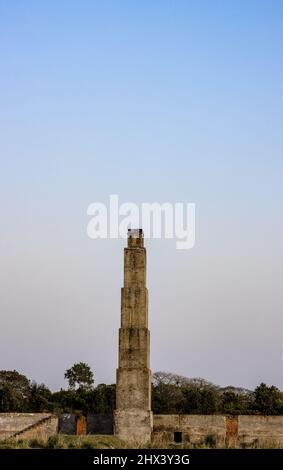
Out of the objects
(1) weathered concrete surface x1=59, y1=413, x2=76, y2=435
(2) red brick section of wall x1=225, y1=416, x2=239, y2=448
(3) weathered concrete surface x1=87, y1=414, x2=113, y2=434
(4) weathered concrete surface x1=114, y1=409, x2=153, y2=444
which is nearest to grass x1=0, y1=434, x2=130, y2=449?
(4) weathered concrete surface x1=114, y1=409, x2=153, y2=444

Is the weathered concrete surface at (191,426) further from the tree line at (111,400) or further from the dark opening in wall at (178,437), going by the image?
the tree line at (111,400)

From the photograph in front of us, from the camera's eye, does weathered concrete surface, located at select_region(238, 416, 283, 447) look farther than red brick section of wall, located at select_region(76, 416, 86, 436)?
No

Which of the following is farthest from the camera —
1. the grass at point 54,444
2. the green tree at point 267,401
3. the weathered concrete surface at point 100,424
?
the green tree at point 267,401

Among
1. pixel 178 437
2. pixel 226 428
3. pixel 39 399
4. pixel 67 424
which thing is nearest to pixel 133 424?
pixel 178 437

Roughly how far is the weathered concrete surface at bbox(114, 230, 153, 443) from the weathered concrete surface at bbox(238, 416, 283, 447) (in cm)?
382

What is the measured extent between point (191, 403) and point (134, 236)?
21.0 meters

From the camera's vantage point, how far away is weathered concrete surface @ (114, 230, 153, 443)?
2938 cm

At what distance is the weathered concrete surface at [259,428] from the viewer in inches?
1141

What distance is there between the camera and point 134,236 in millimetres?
31875

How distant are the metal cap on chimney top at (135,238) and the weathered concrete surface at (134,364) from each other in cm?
107

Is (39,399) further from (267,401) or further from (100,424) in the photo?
(100,424)

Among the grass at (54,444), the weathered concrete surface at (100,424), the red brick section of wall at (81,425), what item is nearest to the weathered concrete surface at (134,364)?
the weathered concrete surface at (100,424)

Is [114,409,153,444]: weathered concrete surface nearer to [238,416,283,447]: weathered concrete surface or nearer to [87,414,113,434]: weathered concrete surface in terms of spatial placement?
[87,414,113,434]: weathered concrete surface
